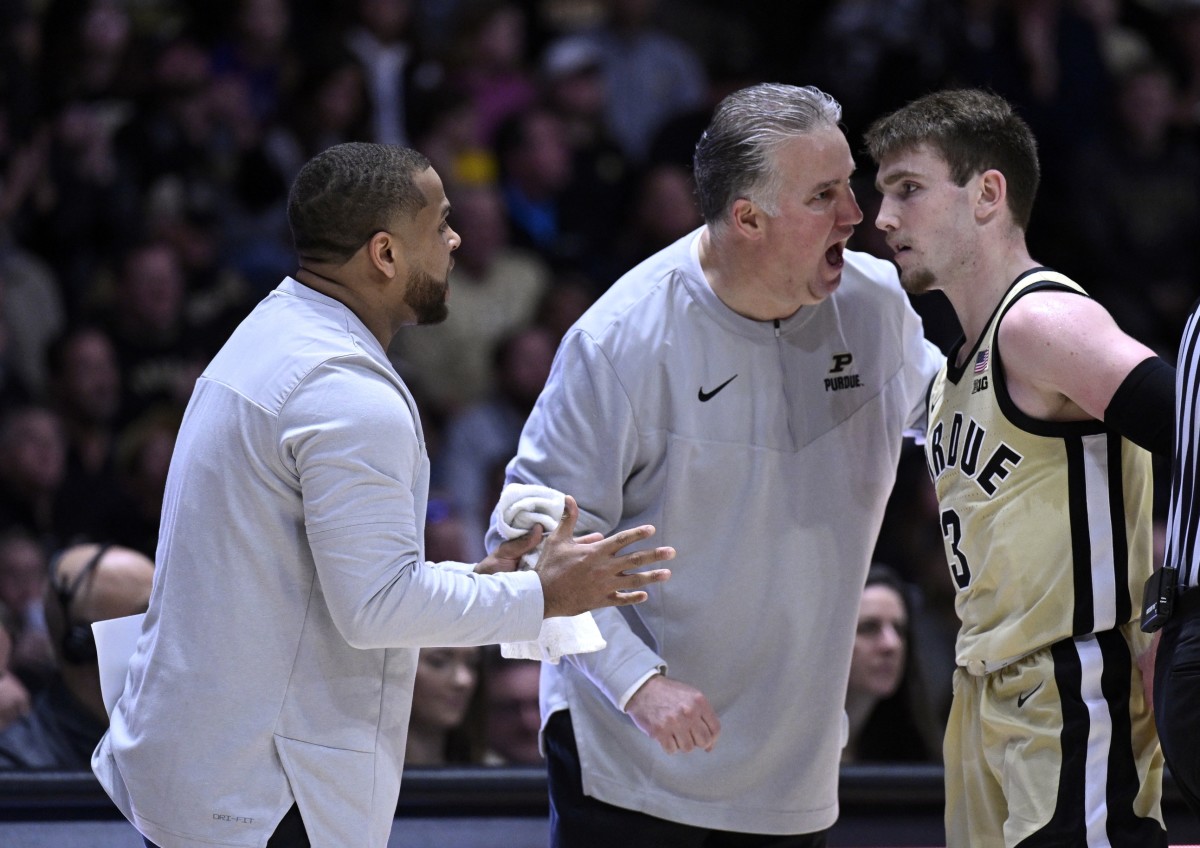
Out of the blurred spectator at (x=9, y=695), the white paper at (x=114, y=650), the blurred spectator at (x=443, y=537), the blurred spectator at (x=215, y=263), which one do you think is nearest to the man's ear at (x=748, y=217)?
the white paper at (x=114, y=650)

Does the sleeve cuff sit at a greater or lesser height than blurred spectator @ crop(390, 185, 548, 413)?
lesser

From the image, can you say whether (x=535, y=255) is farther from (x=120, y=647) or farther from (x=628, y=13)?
(x=120, y=647)

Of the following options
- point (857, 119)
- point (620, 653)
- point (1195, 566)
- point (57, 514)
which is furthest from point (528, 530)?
point (857, 119)

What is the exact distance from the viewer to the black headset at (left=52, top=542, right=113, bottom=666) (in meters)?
3.66

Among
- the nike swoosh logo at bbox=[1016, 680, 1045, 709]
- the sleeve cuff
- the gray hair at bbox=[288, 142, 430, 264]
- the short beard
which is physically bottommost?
the sleeve cuff

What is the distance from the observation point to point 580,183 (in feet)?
23.1

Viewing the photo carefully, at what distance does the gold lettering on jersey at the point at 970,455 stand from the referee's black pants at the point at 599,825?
790 millimetres

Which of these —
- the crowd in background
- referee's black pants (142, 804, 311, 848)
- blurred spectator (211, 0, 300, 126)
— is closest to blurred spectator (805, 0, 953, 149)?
the crowd in background

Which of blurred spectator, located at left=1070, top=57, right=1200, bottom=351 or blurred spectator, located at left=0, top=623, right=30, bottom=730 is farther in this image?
blurred spectator, located at left=1070, top=57, right=1200, bottom=351

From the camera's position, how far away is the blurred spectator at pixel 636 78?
7.39 meters

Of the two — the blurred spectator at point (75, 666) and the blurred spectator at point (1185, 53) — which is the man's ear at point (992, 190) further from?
the blurred spectator at point (1185, 53)

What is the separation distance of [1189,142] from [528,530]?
17.7ft

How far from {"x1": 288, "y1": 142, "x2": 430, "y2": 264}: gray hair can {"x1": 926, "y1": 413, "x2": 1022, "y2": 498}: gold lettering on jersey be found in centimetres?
99

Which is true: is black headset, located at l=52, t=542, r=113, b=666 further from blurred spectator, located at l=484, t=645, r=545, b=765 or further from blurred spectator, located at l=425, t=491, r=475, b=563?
blurred spectator, located at l=425, t=491, r=475, b=563
